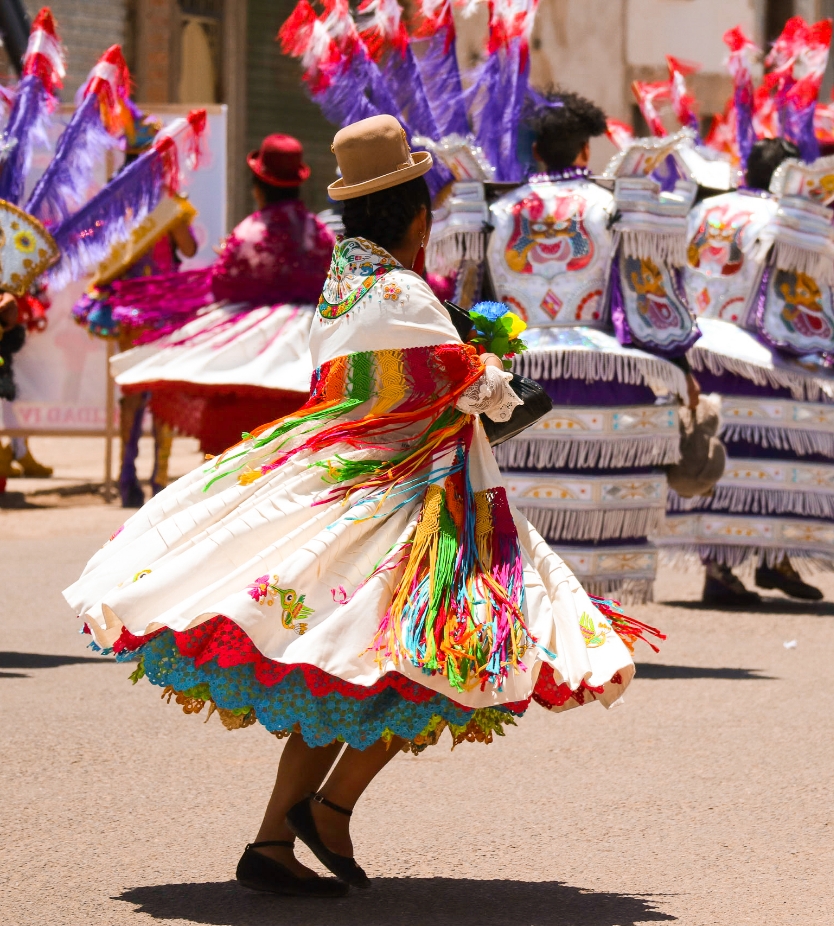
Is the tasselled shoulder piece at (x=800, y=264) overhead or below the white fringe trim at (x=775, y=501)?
overhead

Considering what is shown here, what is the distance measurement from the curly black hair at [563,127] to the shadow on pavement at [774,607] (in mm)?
2577

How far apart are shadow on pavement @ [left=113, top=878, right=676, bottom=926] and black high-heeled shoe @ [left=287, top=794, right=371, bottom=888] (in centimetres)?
6

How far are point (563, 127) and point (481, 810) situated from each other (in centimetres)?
312

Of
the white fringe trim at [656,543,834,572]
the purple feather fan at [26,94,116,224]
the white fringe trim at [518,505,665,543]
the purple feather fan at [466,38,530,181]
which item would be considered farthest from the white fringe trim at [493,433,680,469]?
the purple feather fan at [26,94,116,224]

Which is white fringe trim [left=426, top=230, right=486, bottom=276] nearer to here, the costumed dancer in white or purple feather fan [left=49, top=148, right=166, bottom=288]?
the costumed dancer in white

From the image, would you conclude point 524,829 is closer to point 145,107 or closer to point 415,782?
point 415,782

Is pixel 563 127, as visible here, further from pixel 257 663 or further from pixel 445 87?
pixel 257 663

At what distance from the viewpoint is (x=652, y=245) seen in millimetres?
6574

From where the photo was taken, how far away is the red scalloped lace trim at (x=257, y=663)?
3.47 metres

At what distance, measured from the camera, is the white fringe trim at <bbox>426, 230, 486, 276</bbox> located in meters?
6.63

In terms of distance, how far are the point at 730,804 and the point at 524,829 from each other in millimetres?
592

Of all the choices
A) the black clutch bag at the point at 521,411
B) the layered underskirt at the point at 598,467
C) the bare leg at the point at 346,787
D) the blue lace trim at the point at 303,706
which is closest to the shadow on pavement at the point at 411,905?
the bare leg at the point at 346,787

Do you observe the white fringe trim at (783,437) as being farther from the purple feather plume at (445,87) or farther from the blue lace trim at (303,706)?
the blue lace trim at (303,706)

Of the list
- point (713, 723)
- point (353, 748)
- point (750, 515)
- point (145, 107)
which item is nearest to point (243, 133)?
point (145, 107)
